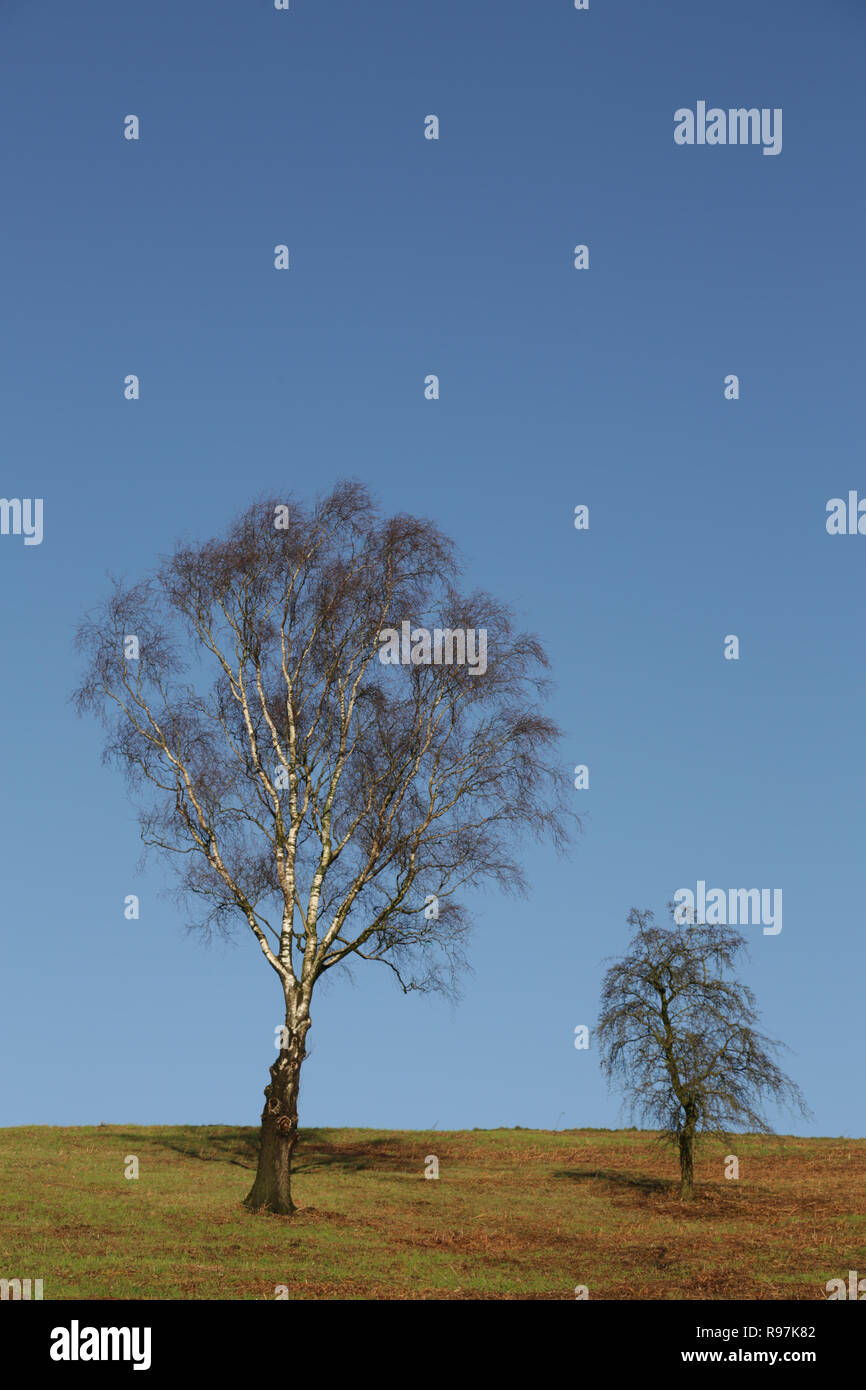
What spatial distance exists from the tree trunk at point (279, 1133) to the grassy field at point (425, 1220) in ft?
2.40

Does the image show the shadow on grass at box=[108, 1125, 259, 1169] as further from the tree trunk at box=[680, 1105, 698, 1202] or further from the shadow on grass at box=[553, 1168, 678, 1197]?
the tree trunk at box=[680, 1105, 698, 1202]

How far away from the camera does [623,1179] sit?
118ft

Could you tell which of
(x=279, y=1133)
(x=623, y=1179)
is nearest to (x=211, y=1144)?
(x=623, y=1179)

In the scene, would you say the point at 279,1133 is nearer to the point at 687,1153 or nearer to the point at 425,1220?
the point at 425,1220

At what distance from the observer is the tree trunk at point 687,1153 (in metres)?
31.8

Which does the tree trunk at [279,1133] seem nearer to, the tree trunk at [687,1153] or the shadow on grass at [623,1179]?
the tree trunk at [687,1153]

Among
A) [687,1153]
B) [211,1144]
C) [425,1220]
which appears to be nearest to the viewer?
[425,1220]

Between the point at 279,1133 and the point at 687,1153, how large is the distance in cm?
1065

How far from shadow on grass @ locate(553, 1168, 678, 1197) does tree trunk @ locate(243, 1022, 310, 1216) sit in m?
10.4

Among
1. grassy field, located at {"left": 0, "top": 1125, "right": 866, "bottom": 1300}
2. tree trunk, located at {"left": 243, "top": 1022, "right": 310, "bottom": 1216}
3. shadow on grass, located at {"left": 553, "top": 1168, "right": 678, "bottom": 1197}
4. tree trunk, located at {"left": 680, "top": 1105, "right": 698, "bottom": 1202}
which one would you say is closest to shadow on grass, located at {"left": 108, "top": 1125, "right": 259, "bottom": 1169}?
grassy field, located at {"left": 0, "top": 1125, "right": 866, "bottom": 1300}

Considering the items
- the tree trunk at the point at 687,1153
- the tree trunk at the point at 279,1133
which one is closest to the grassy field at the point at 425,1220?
the tree trunk at the point at 687,1153

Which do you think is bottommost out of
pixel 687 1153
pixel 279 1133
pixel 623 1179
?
pixel 623 1179
